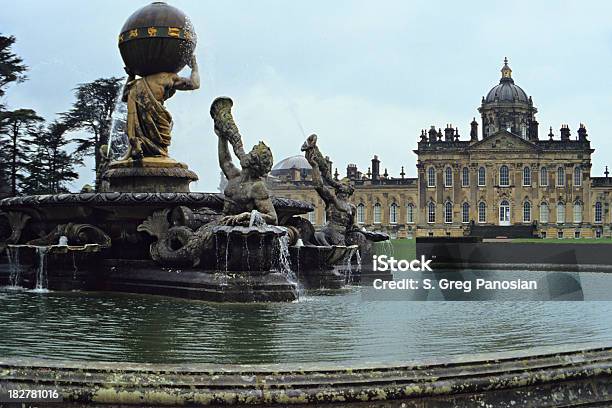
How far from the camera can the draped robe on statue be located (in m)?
9.98

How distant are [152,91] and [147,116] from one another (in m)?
0.33

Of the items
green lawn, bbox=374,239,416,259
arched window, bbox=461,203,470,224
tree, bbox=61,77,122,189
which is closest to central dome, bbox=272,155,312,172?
arched window, bbox=461,203,470,224

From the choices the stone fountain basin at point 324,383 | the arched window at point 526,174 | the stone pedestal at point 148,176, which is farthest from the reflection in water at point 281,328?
the arched window at point 526,174

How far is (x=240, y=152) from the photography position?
8.58 meters

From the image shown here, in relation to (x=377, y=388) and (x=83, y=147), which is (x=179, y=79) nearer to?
(x=377, y=388)

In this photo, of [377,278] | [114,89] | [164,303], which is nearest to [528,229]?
[114,89]

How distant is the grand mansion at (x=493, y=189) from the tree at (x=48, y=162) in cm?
6030

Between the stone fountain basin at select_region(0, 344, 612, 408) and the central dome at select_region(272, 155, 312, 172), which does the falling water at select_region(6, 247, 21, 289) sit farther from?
the central dome at select_region(272, 155, 312, 172)

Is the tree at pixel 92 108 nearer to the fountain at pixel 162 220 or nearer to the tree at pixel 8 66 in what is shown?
the tree at pixel 8 66

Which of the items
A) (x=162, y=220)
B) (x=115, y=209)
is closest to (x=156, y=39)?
(x=115, y=209)

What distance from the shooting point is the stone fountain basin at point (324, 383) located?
3338 mm

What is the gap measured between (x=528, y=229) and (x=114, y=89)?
60619mm

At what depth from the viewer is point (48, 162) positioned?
28672 millimetres

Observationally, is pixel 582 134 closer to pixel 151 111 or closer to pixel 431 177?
pixel 431 177
